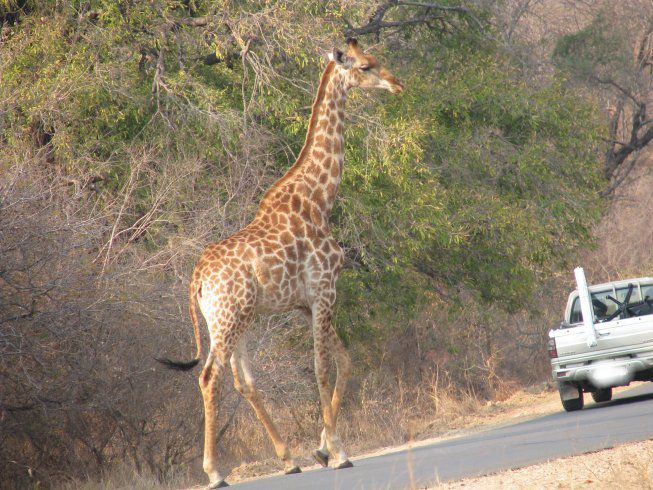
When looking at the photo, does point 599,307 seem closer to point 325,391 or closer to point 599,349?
point 599,349

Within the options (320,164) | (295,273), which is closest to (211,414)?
(295,273)

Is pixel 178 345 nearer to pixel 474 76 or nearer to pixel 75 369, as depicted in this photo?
pixel 75 369

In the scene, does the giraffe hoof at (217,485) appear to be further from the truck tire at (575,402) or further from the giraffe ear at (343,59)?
the truck tire at (575,402)

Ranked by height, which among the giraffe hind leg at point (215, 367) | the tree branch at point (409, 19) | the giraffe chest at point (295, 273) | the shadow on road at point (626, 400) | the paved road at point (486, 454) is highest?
the tree branch at point (409, 19)

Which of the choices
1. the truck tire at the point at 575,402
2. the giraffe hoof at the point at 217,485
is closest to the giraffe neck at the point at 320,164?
the giraffe hoof at the point at 217,485

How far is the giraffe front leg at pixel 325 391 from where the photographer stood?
38.1 feet

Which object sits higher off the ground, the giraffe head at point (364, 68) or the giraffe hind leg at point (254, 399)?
the giraffe head at point (364, 68)

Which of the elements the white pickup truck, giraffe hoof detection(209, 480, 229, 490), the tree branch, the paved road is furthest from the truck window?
the tree branch

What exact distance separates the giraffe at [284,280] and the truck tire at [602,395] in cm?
580

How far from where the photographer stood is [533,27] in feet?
129

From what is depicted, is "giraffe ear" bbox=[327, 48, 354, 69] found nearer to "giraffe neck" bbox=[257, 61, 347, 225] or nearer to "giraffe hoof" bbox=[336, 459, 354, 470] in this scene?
"giraffe neck" bbox=[257, 61, 347, 225]

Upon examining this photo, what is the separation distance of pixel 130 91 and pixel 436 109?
18.6 feet

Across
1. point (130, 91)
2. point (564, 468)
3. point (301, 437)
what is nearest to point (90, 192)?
point (130, 91)

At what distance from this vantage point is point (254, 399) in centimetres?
1172
